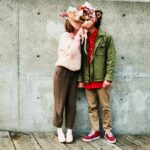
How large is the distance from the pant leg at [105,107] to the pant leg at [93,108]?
0.37ft

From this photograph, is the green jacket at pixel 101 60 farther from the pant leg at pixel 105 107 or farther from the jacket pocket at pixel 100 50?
the pant leg at pixel 105 107

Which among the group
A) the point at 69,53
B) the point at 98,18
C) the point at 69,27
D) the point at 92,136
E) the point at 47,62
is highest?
the point at 98,18

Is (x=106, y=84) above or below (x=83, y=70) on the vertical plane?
below

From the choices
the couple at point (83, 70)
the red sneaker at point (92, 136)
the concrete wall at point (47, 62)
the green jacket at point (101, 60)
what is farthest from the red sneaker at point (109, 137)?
the green jacket at point (101, 60)

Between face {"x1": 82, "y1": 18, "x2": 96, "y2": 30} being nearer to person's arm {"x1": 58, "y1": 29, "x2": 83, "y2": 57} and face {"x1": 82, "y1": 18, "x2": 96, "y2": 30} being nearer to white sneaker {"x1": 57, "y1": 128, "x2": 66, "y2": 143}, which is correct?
person's arm {"x1": 58, "y1": 29, "x2": 83, "y2": 57}

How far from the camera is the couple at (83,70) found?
5.98m

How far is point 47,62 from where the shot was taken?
6422 mm

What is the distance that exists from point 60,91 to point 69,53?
0.58 m

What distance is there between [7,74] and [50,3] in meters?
1.24

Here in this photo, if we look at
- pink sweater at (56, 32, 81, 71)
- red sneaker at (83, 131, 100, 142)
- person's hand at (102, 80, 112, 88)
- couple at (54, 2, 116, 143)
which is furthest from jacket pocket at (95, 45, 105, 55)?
red sneaker at (83, 131, 100, 142)

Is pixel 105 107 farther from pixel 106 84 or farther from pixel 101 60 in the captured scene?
pixel 101 60

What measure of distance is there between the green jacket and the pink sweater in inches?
7.7

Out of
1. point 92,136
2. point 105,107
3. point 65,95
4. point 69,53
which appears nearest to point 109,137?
point 92,136

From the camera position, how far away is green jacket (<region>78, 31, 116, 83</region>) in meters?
6.12
